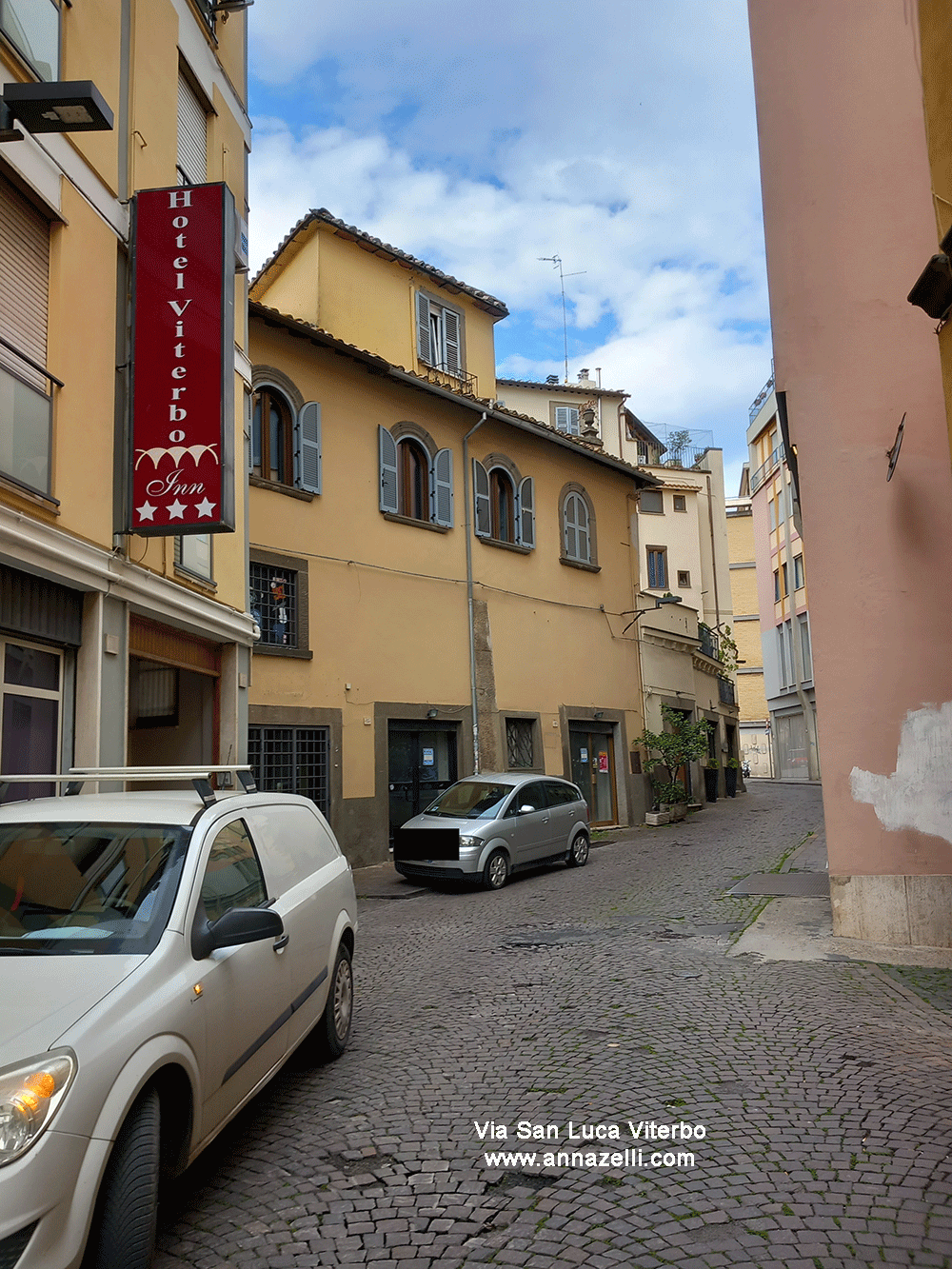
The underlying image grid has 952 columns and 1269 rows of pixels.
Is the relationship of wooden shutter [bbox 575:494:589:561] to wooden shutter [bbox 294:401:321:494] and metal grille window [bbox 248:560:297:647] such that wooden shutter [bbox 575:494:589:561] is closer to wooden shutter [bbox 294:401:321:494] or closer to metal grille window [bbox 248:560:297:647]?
wooden shutter [bbox 294:401:321:494]

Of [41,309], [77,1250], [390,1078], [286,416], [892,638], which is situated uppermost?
[286,416]

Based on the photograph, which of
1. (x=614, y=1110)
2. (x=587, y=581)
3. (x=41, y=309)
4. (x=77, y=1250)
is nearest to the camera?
(x=77, y=1250)

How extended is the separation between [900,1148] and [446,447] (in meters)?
17.1

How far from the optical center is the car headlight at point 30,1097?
2742 millimetres

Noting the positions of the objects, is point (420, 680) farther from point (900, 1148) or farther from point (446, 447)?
point (900, 1148)

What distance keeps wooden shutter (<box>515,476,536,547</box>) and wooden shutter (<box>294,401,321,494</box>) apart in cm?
584

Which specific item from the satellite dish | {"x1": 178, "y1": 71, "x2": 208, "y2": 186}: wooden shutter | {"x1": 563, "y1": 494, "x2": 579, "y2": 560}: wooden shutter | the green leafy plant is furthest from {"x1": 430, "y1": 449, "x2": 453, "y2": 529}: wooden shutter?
the satellite dish

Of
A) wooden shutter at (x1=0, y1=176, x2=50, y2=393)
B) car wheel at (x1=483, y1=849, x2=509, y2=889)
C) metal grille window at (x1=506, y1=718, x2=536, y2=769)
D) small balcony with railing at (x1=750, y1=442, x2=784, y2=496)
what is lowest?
car wheel at (x1=483, y1=849, x2=509, y2=889)

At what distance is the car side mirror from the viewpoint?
3855 mm

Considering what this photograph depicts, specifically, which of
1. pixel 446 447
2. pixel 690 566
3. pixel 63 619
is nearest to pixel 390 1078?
pixel 63 619

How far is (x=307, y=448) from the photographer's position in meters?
17.0

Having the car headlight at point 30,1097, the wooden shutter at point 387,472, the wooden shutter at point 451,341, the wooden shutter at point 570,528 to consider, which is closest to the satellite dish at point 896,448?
the car headlight at point 30,1097

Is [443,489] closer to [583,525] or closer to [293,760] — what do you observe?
[583,525]

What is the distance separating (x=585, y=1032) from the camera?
6.17 meters
